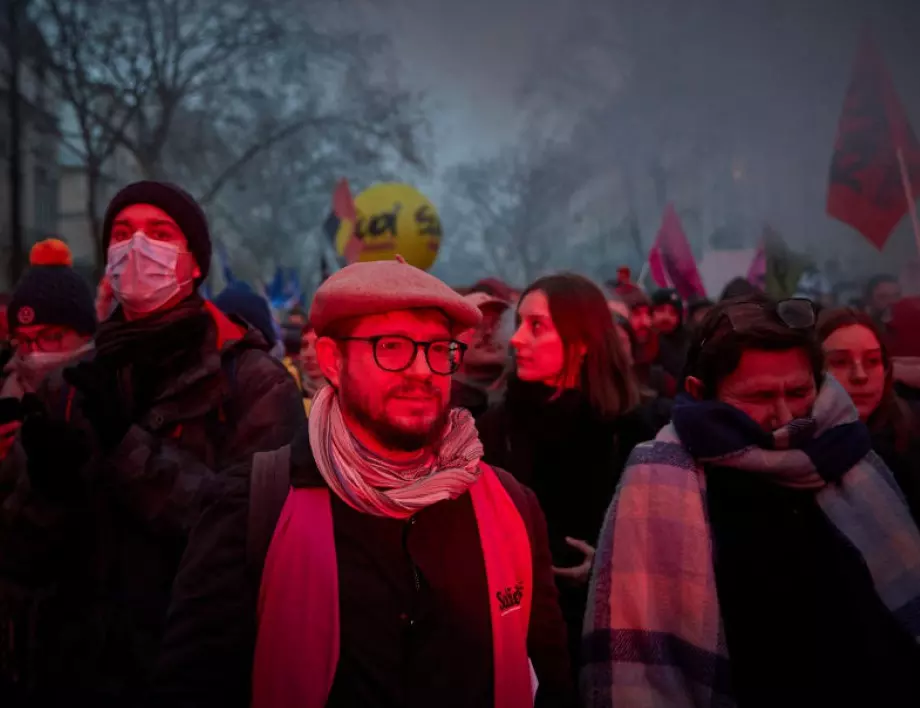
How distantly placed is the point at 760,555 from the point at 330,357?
1.19 metres

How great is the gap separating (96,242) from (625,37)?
25339mm

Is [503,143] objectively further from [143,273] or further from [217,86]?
[143,273]

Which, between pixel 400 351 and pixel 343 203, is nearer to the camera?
pixel 400 351

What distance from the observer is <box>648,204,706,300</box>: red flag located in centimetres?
1005

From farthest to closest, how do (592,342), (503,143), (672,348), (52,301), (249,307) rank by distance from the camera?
(503,143), (672,348), (249,307), (52,301), (592,342)

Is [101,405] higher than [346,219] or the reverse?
the reverse

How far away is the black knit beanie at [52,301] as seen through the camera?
3.43 metres

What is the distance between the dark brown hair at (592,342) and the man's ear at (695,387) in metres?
0.94

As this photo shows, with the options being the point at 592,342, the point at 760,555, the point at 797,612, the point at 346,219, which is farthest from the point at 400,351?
the point at 346,219

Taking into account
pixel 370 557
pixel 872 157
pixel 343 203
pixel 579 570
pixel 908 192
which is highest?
pixel 872 157

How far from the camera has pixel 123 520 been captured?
99.4 inches

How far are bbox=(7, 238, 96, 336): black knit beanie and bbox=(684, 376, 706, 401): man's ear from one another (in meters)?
2.70

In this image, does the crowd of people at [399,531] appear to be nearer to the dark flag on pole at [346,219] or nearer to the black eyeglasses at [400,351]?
the black eyeglasses at [400,351]

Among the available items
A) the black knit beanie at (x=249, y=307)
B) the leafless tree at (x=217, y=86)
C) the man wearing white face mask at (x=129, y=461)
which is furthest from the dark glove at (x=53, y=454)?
the leafless tree at (x=217, y=86)
